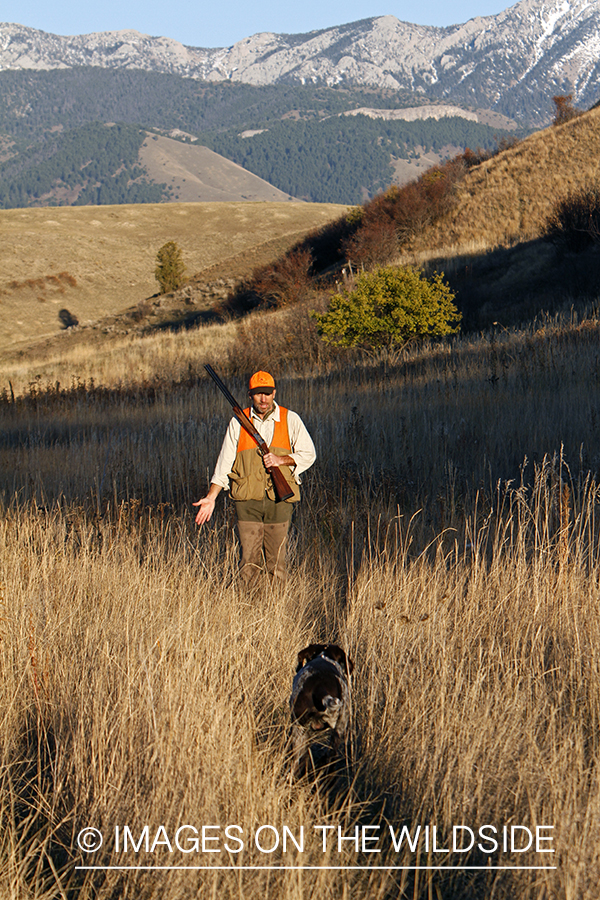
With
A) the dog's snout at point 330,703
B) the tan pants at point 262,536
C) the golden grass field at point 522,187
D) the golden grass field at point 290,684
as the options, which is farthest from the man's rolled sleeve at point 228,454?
the golden grass field at point 522,187

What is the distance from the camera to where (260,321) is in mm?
23891

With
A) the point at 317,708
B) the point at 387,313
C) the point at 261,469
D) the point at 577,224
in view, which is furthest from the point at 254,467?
the point at 577,224

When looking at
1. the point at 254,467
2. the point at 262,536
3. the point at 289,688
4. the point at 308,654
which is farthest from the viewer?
the point at 262,536

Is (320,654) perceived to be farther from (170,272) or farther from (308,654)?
(170,272)

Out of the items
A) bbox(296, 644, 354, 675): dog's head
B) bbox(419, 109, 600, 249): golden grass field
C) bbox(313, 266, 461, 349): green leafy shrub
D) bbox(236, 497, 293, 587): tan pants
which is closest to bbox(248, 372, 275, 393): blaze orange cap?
bbox(236, 497, 293, 587): tan pants

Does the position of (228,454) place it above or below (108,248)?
below

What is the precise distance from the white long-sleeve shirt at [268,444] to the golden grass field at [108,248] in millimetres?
43101

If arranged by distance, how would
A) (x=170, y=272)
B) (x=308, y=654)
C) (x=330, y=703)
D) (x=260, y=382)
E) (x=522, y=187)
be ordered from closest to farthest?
(x=330, y=703)
(x=308, y=654)
(x=260, y=382)
(x=522, y=187)
(x=170, y=272)

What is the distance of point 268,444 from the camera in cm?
441

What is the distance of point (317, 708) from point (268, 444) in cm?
204

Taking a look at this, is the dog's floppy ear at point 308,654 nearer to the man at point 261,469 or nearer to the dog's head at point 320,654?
the dog's head at point 320,654

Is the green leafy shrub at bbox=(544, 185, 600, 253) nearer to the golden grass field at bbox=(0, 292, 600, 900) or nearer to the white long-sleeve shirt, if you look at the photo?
the golden grass field at bbox=(0, 292, 600, 900)

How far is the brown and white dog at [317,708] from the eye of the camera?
2.63m

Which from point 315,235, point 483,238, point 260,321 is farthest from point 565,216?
point 315,235
